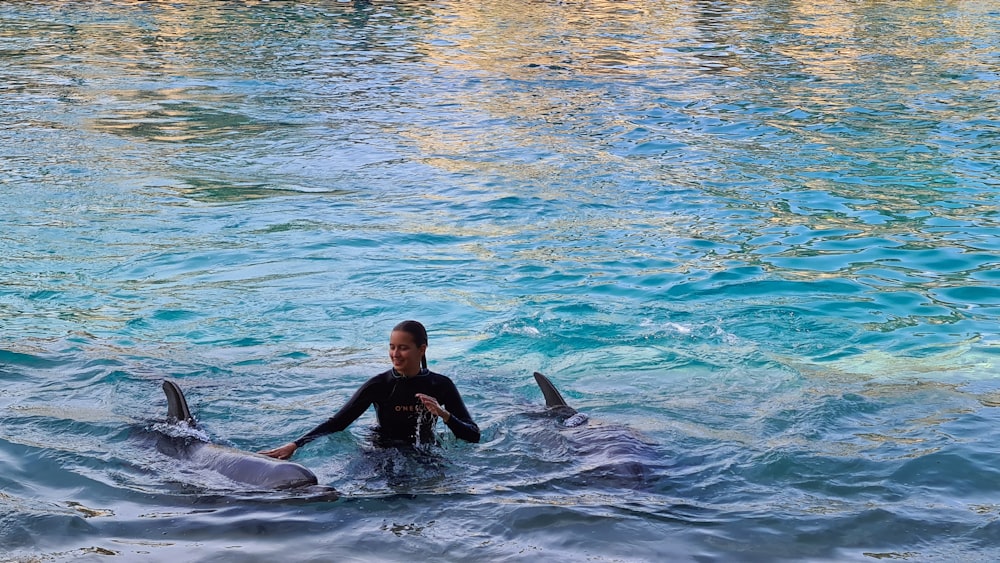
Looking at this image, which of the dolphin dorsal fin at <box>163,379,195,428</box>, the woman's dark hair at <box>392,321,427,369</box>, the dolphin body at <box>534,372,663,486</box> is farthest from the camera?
the dolphin dorsal fin at <box>163,379,195,428</box>

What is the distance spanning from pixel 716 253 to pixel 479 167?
15.2ft

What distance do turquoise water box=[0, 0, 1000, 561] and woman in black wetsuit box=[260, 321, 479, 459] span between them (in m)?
0.23

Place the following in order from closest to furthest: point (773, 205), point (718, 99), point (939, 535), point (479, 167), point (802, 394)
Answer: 1. point (939, 535)
2. point (802, 394)
3. point (773, 205)
4. point (479, 167)
5. point (718, 99)

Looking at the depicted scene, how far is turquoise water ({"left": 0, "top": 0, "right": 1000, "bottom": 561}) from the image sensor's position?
215 inches

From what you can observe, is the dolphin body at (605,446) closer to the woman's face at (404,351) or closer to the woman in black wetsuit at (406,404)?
the woman in black wetsuit at (406,404)

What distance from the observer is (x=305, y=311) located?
949cm

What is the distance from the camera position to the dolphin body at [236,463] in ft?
17.9

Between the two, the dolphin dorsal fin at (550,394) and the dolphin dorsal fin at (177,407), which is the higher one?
the dolphin dorsal fin at (177,407)

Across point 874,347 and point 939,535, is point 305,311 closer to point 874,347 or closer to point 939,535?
point 874,347

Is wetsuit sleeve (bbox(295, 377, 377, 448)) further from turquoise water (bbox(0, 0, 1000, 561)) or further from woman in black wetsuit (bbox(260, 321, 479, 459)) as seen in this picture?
turquoise water (bbox(0, 0, 1000, 561))

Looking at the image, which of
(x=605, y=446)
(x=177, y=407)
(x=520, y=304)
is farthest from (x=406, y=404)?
(x=520, y=304)

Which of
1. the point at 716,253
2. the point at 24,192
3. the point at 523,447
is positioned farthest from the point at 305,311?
the point at 24,192

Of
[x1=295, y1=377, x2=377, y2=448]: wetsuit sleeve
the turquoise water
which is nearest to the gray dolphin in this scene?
the turquoise water

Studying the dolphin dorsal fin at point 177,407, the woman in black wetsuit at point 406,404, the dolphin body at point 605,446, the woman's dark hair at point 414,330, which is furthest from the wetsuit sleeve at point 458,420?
the dolphin dorsal fin at point 177,407
